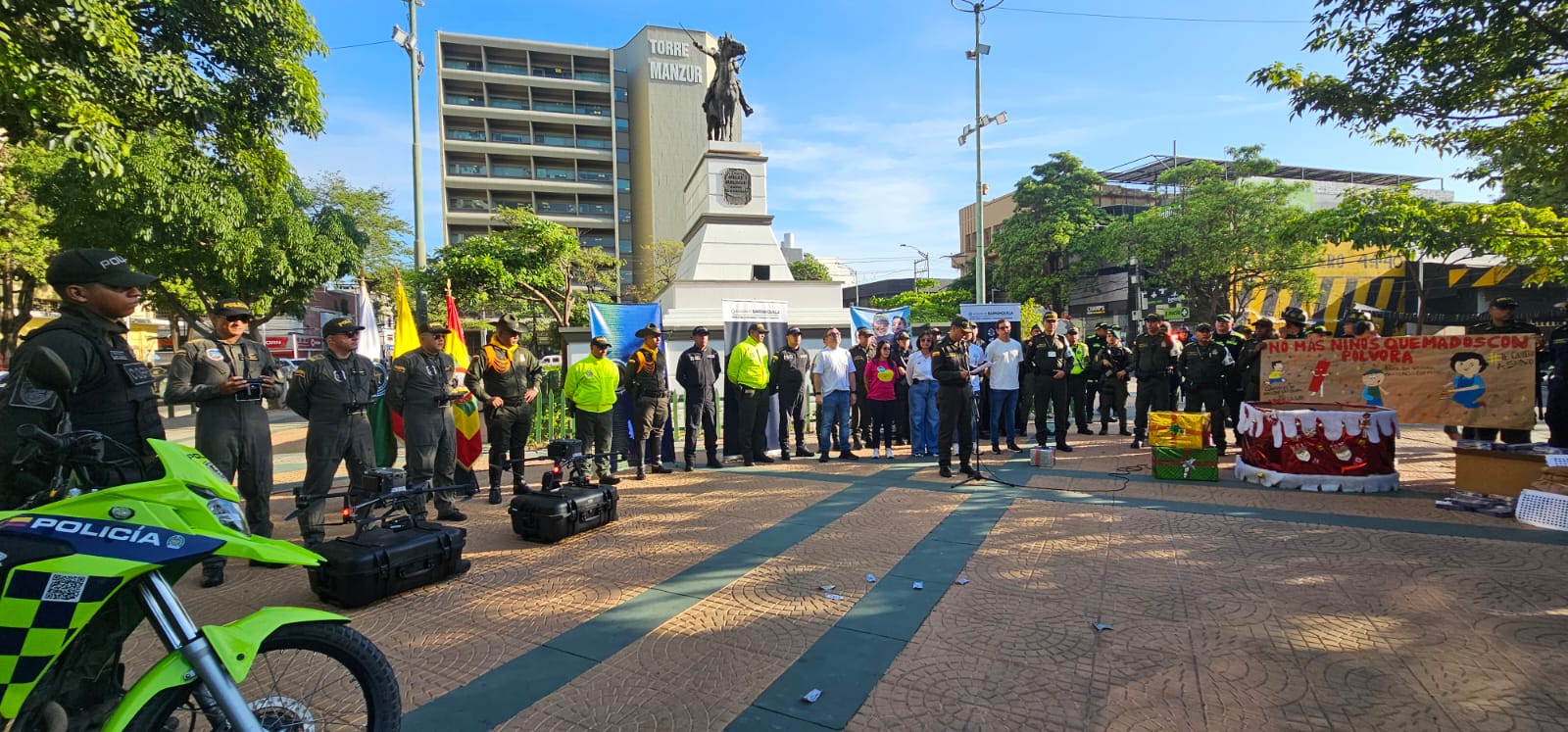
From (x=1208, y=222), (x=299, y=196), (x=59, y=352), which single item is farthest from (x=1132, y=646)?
(x=1208, y=222)

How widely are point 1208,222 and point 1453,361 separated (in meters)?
28.2

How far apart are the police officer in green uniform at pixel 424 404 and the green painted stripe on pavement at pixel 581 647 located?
273 cm

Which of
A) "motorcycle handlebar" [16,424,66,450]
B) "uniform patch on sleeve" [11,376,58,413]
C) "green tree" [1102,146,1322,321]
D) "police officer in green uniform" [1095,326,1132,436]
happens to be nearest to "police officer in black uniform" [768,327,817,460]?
"police officer in green uniform" [1095,326,1132,436]

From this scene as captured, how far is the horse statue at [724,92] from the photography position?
18.9 meters

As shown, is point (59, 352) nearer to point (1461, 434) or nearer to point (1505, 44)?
point (1505, 44)

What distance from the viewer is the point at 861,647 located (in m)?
3.28

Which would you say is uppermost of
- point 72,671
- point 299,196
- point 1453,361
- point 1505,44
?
point 299,196

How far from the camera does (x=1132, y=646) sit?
3.23m

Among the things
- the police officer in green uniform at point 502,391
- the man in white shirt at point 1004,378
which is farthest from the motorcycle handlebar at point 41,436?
the man in white shirt at point 1004,378

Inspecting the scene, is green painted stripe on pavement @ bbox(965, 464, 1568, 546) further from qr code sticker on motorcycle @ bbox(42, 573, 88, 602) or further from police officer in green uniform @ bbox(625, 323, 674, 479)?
qr code sticker on motorcycle @ bbox(42, 573, 88, 602)

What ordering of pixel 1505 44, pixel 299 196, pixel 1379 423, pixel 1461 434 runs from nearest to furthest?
1. pixel 1505 44
2. pixel 1379 423
3. pixel 1461 434
4. pixel 299 196

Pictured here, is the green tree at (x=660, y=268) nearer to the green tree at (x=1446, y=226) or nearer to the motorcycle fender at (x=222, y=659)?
the green tree at (x=1446, y=226)

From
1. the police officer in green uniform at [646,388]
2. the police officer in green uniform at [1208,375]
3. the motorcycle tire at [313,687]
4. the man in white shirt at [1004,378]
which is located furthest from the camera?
the man in white shirt at [1004,378]

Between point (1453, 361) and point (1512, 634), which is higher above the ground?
point (1453, 361)
